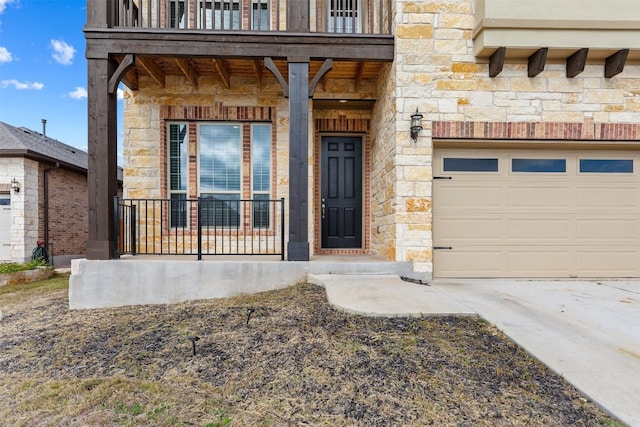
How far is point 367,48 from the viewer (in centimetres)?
470

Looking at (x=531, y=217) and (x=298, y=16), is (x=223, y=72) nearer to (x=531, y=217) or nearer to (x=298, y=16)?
(x=298, y=16)

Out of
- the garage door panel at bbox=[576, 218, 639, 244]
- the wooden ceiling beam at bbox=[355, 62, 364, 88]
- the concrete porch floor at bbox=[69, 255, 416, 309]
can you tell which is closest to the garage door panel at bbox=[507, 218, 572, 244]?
the garage door panel at bbox=[576, 218, 639, 244]

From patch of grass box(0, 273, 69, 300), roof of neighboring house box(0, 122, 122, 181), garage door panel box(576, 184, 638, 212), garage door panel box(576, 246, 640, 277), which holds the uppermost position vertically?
roof of neighboring house box(0, 122, 122, 181)

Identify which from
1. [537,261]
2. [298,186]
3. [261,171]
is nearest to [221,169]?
[261,171]

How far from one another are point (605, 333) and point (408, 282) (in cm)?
199

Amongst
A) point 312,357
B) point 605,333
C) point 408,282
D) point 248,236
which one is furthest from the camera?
point 248,236

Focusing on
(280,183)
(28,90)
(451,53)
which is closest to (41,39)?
(28,90)

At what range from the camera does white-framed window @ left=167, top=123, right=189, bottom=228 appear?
18.7ft

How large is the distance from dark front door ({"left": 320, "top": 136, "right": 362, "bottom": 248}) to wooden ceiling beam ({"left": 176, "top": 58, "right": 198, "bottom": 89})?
234cm

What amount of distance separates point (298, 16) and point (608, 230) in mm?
5321

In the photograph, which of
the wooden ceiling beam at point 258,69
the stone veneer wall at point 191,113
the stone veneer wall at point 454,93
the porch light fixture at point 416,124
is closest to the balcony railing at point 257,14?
the wooden ceiling beam at point 258,69

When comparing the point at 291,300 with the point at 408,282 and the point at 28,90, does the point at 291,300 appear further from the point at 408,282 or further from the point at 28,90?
the point at 28,90

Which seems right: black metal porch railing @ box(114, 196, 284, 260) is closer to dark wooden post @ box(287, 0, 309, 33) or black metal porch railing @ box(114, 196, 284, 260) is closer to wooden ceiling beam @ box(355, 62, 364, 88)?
wooden ceiling beam @ box(355, 62, 364, 88)

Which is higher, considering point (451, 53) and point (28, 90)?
point (28, 90)
